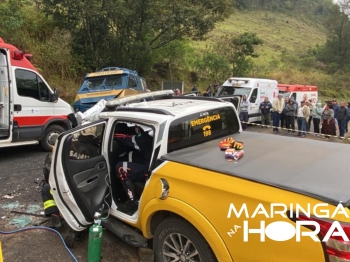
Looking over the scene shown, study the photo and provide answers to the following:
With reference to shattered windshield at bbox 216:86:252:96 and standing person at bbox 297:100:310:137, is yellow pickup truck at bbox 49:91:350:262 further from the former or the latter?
shattered windshield at bbox 216:86:252:96

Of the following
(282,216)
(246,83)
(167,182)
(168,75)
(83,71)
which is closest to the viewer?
(282,216)

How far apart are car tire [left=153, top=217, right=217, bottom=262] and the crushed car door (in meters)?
0.95

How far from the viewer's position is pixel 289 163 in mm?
2826

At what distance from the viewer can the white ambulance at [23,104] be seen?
23.1 feet

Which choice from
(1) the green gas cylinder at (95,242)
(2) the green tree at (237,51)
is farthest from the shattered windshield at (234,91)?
(1) the green gas cylinder at (95,242)

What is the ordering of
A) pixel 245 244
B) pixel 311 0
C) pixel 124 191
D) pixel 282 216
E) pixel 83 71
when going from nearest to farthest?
Result: pixel 282 216 < pixel 245 244 < pixel 124 191 < pixel 83 71 < pixel 311 0

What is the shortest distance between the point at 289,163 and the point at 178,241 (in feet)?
4.11

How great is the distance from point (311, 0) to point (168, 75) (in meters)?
83.5

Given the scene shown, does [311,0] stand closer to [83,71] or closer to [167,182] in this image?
[83,71]

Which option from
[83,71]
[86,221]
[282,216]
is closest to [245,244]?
[282,216]

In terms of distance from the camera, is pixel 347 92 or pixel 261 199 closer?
pixel 261 199

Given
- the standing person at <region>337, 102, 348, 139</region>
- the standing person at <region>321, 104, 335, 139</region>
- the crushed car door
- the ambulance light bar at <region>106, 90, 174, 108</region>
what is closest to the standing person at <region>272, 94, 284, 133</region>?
the standing person at <region>321, 104, 335, 139</region>

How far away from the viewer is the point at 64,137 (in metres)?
3.44

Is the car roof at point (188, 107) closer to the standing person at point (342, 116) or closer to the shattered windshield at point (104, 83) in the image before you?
the shattered windshield at point (104, 83)
